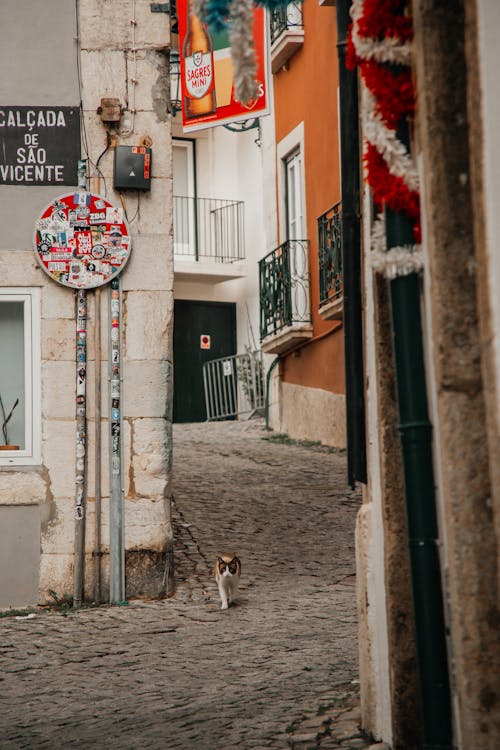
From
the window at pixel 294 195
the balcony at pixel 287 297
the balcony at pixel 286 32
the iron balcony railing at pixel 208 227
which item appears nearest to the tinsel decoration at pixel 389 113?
the balcony at pixel 287 297

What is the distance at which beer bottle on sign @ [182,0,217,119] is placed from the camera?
480 inches

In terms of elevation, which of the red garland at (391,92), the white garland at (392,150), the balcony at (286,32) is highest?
the balcony at (286,32)

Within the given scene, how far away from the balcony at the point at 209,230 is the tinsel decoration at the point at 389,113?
19.6m

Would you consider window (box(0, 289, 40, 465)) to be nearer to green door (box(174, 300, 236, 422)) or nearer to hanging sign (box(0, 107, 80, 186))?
hanging sign (box(0, 107, 80, 186))

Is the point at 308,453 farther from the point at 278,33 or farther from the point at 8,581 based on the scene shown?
the point at 8,581

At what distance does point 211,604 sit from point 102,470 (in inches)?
49.8

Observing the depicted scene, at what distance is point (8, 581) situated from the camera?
9.73 meters

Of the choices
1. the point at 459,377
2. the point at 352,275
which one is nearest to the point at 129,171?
the point at 352,275

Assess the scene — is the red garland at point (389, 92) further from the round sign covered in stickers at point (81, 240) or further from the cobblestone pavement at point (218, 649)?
the round sign covered in stickers at point (81, 240)

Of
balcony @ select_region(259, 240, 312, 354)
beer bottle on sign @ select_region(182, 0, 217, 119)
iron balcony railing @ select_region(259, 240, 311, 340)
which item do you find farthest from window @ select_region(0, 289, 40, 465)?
iron balcony railing @ select_region(259, 240, 311, 340)

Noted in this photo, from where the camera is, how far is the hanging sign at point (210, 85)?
12.2 metres

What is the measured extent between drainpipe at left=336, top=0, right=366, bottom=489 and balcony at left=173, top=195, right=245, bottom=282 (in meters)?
18.5

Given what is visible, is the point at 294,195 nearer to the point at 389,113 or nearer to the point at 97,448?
the point at 97,448

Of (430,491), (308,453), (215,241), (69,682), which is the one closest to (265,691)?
(69,682)
